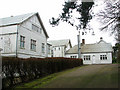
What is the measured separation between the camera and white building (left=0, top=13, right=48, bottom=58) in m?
18.1

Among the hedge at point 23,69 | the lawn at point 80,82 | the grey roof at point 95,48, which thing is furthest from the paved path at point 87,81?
the grey roof at point 95,48

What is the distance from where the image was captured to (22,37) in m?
19.4

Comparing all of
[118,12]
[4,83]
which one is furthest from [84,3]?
[4,83]

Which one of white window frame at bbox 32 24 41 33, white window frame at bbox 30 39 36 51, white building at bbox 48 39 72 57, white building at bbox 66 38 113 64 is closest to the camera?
white window frame at bbox 30 39 36 51

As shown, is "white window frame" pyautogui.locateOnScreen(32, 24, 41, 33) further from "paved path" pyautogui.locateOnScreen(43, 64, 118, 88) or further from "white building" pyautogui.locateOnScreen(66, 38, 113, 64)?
"white building" pyautogui.locateOnScreen(66, 38, 113, 64)

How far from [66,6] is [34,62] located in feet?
17.8

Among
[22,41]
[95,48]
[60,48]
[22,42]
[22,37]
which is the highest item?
[22,37]

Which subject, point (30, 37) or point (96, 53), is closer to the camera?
point (30, 37)

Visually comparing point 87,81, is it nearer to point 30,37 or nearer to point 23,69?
point 23,69

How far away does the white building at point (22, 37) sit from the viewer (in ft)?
59.3

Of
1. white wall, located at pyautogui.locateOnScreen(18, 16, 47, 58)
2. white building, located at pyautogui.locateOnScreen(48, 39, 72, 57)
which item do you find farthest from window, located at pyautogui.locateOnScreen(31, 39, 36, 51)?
white building, located at pyautogui.locateOnScreen(48, 39, 72, 57)

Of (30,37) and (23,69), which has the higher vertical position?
(30,37)

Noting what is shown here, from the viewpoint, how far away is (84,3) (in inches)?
389

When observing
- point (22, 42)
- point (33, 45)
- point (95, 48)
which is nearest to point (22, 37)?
point (22, 42)
